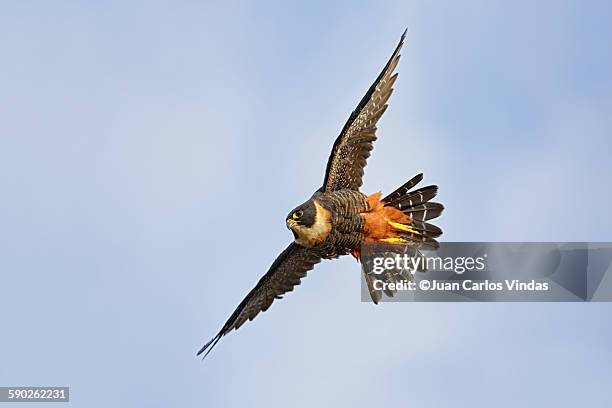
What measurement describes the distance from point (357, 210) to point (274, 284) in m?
2.55

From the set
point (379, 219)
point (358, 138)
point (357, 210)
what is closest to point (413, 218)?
point (379, 219)

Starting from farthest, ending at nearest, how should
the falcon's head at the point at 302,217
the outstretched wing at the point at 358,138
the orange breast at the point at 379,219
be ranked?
the outstretched wing at the point at 358,138 → the orange breast at the point at 379,219 → the falcon's head at the point at 302,217

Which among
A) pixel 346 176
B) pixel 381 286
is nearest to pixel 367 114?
pixel 346 176

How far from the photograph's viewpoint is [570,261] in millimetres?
26625

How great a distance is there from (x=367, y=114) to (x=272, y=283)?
3.35 metres

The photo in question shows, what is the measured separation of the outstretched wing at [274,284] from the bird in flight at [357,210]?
2 cm

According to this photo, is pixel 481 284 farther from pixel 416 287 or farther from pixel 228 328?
pixel 228 328

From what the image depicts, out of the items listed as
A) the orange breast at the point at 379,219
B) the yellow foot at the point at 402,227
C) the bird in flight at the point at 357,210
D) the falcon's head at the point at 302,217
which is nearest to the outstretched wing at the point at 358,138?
the bird in flight at the point at 357,210

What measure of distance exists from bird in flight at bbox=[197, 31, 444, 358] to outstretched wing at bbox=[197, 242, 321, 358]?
23 millimetres

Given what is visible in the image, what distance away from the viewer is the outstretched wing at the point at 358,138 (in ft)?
82.8

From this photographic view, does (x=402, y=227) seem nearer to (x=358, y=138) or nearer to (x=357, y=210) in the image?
(x=357, y=210)

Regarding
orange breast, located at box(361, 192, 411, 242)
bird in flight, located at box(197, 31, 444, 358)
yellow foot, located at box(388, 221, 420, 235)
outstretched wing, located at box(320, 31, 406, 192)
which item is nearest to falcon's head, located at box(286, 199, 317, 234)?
bird in flight, located at box(197, 31, 444, 358)

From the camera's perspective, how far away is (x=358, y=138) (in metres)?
25.4

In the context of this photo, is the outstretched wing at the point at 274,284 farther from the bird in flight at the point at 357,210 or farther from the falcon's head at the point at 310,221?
the falcon's head at the point at 310,221
